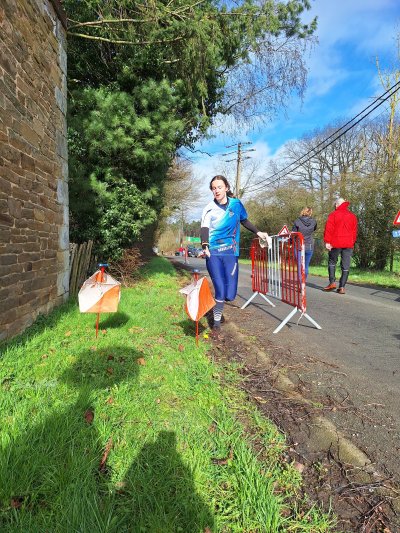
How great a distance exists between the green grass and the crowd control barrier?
1805 mm

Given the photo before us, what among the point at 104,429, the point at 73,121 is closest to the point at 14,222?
the point at 104,429

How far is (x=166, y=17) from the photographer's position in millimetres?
6582

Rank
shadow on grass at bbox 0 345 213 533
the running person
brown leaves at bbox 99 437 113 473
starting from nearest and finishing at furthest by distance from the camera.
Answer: shadow on grass at bbox 0 345 213 533, brown leaves at bbox 99 437 113 473, the running person

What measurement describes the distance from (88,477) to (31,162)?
4016 millimetres

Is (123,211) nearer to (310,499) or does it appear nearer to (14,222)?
(14,222)

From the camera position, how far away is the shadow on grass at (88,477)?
59.4 inches

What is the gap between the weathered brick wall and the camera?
3.76 meters

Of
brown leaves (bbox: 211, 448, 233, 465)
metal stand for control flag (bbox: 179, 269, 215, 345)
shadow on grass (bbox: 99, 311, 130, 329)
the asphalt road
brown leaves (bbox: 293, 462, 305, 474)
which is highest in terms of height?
metal stand for control flag (bbox: 179, 269, 215, 345)

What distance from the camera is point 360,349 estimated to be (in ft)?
13.1

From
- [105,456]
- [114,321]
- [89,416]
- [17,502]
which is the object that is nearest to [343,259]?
[114,321]

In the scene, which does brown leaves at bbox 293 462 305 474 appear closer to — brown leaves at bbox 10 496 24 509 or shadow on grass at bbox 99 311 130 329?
brown leaves at bbox 10 496 24 509

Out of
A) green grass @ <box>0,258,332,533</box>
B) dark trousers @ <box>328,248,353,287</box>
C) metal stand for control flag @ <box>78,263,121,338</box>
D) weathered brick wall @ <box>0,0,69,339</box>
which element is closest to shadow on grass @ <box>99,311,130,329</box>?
metal stand for control flag @ <box>78,263,121,338</box>

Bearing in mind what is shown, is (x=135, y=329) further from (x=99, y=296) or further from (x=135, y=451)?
(x=135, y=451)

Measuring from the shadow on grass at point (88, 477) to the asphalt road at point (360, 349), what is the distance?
1.24 metres
